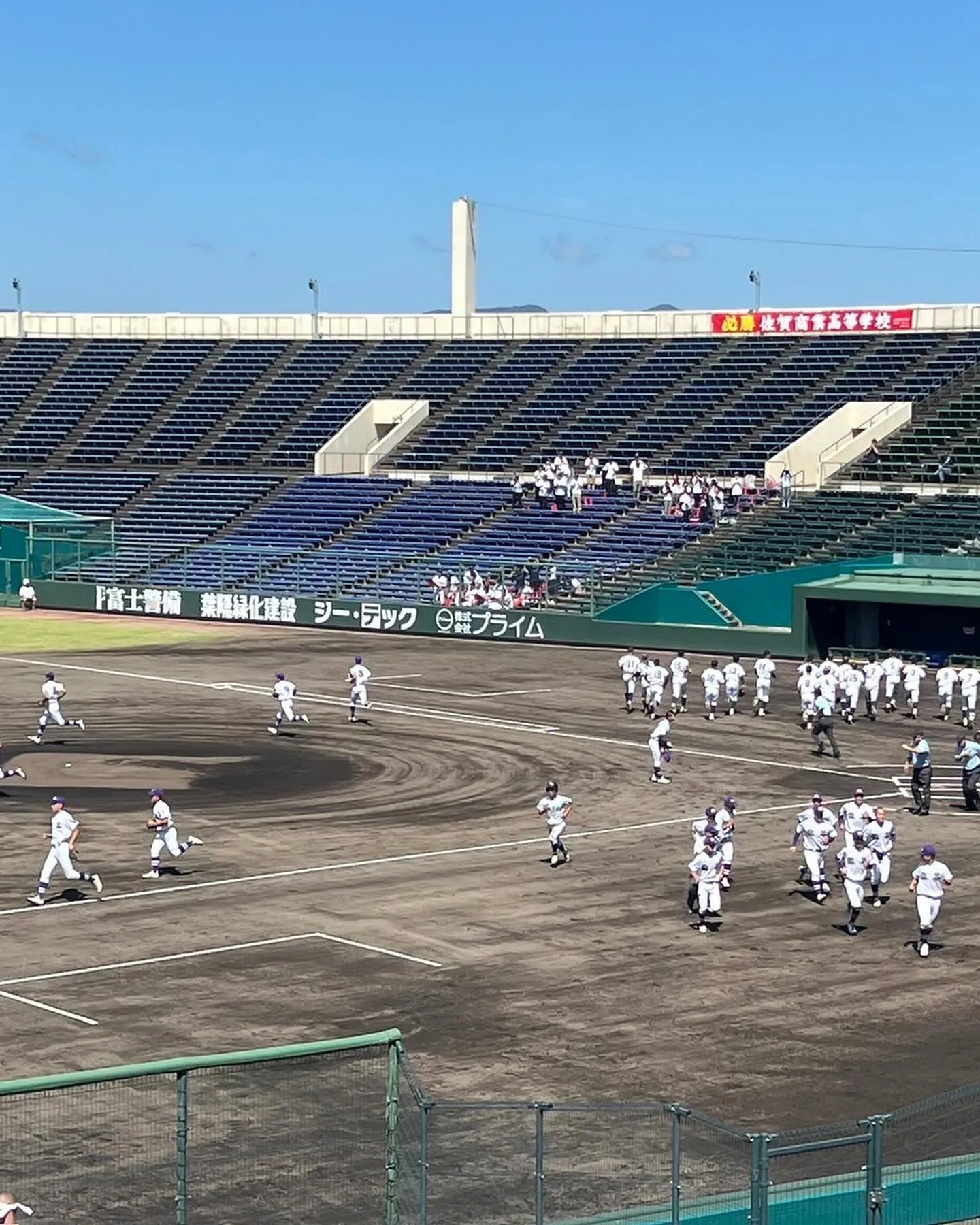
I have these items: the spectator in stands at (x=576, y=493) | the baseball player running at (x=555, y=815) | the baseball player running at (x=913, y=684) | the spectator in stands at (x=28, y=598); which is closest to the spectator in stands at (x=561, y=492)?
the spectator in stands at (x=576, y=493)

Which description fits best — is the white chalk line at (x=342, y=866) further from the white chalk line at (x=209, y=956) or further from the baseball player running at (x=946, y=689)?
the baseball player running at (x=946, y=689)

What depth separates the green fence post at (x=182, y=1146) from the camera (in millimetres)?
13828

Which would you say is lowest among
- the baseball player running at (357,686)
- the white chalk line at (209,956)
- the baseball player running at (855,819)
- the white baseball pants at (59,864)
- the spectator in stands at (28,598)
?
the white chalk line at (209,956)

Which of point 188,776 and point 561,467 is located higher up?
point 561,467

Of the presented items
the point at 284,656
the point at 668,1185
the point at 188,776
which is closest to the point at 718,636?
the point at 284,656

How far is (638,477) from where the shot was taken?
77.1m

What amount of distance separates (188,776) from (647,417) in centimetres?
4665

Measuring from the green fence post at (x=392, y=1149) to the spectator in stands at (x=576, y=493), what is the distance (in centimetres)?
6141

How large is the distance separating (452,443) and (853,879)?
59.5 meters

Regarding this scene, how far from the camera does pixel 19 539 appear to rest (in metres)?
80.5

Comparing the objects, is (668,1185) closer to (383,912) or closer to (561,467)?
(383,912)

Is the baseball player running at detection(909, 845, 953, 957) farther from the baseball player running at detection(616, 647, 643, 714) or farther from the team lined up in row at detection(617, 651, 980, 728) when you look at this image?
the baseball player running at detection(616, 647, 643, 714)

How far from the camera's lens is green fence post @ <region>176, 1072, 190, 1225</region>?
45.4 ft

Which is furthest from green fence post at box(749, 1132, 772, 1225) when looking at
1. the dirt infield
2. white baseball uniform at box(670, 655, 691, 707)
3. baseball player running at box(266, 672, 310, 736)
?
white baseball uniform at box(670, 655, 691, 707)
